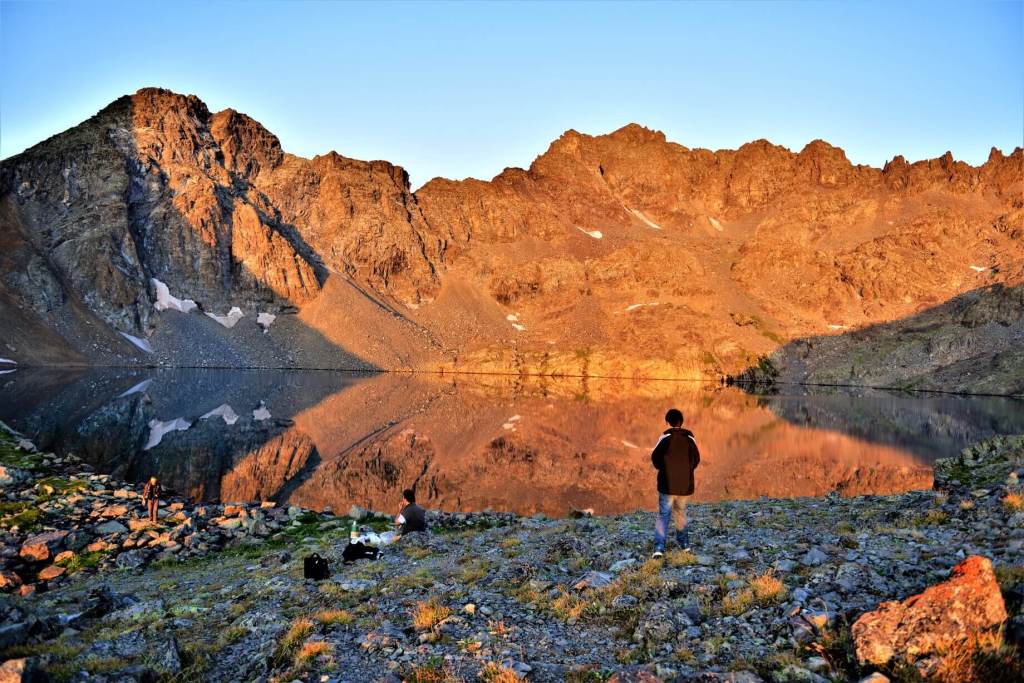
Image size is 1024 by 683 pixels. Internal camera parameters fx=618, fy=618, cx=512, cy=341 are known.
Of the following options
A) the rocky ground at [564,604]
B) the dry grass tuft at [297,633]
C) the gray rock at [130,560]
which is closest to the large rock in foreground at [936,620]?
the rocky ground at [564,604]

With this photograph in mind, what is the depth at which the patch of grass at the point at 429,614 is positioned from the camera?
10703 millimetres

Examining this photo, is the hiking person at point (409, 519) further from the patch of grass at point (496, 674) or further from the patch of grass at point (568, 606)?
the patch of grass at point (496, 674)

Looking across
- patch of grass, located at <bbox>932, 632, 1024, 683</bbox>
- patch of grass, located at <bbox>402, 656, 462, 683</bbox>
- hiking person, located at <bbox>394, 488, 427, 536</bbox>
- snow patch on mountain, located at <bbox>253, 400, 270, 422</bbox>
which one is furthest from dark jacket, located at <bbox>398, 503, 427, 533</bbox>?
snow patch on mountain, located at <bbox>253, 400, 270, 422</bbox>

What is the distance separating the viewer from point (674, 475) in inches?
564

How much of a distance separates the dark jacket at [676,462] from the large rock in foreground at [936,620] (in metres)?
6.38

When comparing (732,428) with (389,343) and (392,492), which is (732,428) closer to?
(392,492)

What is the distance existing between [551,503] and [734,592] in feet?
70.8

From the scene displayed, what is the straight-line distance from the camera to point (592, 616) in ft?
34.8

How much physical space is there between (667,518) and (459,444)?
35802 millimetres

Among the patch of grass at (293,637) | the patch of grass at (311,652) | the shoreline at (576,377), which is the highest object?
the patch of grass at (311,652)

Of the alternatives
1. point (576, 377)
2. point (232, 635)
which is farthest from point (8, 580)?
point (576, 377)

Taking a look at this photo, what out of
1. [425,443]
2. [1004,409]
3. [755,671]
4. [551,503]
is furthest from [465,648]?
[1004,409]

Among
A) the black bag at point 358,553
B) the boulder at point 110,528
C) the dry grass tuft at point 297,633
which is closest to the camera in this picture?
the dry grass tuft at point 297,633

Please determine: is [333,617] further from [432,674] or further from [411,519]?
[411,519]
